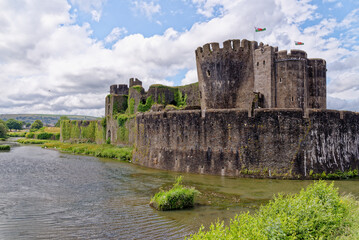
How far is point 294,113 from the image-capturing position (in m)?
18.5

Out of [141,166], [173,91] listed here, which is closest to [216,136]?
[141,166]

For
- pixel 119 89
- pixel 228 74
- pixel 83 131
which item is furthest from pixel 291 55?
pixel 83 131

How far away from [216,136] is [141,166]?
9.54 m

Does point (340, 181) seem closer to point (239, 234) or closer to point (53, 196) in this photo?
point (239, 234)

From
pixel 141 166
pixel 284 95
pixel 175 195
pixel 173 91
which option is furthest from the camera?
pixel 173 91

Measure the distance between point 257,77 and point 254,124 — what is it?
7.06 meters

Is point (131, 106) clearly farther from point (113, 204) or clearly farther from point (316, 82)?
A: point (113, 204)

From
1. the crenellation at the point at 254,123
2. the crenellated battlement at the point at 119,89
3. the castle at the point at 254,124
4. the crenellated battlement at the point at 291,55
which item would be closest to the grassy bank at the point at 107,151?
the crenellation at the point at 254,123

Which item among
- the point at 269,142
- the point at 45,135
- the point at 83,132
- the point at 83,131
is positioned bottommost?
the point at 45,135

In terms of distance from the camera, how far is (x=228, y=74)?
2545 cm

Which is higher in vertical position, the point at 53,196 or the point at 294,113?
the point at 294,113

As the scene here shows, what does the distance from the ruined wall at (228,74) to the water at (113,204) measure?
8.75 metres

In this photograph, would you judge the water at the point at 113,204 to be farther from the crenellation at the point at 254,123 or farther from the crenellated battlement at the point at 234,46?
the crenellated battlement at the point at 234,46

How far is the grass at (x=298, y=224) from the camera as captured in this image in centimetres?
586
